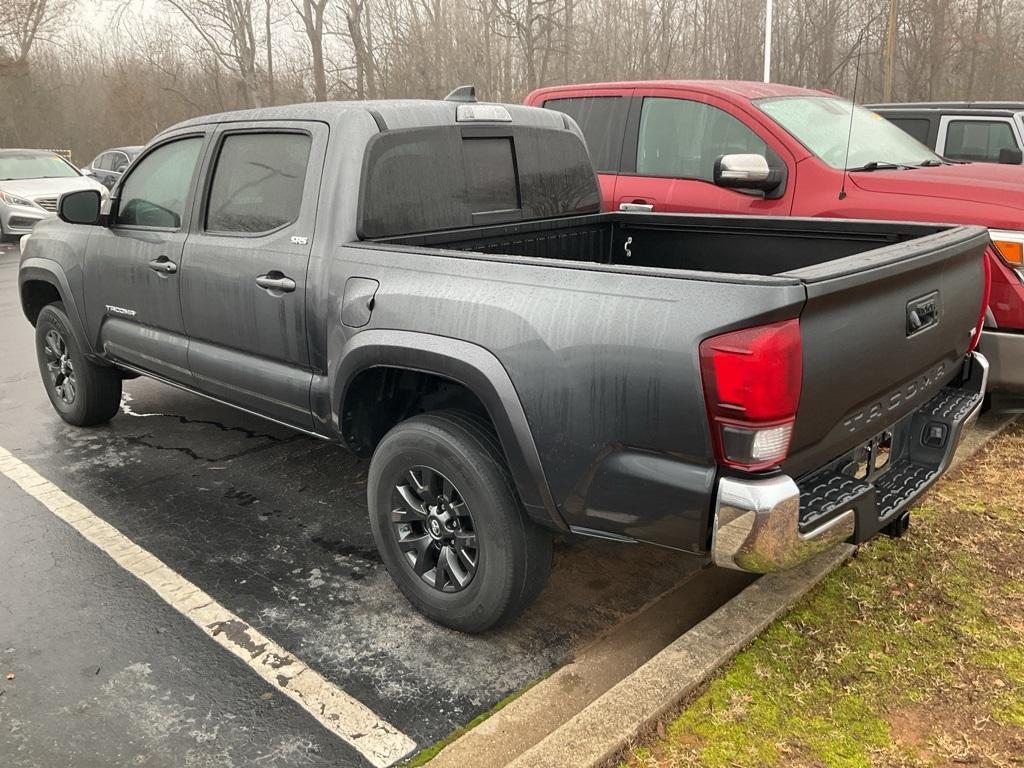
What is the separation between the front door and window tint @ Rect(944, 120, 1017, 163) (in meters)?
6.55

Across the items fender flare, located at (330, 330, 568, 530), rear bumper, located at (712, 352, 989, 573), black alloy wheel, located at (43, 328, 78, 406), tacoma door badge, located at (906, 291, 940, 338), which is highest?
tacoma door badge, located at (906, 291, 940, 338)

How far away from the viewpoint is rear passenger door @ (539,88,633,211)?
6.43 meters

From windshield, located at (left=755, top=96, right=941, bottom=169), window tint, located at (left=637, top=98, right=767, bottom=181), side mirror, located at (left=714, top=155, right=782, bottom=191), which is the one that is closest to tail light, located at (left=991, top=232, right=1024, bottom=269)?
windshield, located at (left=755, top=96, right=941, bottom=169)

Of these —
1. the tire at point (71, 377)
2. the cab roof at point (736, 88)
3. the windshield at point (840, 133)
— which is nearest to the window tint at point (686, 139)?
the cab roof at point (736, 88)

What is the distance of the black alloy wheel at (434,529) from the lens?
3.10m

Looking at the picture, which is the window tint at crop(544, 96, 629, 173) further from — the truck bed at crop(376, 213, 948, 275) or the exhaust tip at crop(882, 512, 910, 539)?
the exhaust tip at crop(882, 512, 910, 539)

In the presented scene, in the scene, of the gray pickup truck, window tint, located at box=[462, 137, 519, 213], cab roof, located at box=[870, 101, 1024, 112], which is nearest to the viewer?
the gray pickup truck

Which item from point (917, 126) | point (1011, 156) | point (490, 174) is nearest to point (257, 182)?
point (490, 174)

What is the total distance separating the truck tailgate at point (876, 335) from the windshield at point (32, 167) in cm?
1691

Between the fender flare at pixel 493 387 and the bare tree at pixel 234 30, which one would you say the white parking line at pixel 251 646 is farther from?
the bare tree at pixel 234 30

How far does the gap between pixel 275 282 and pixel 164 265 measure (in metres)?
0.99

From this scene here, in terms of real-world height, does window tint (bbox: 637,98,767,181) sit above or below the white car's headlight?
above

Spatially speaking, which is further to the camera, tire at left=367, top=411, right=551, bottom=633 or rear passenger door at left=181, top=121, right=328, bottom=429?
rear passenger door at left=181, top=121, right=328, bottom=429

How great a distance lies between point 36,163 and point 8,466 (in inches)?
541
